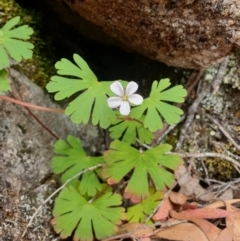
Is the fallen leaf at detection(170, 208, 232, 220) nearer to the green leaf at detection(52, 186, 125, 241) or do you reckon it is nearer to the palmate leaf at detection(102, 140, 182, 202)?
the palmate leaf at detection(102, 140, 182, 202)

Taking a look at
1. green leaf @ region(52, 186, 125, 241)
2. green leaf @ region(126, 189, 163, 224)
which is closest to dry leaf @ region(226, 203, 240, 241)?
green leaf @ region(126, 189, 163, 224)

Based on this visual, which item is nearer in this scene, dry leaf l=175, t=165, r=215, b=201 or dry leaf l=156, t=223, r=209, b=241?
dry leaf l=156, t=223, r=209, b=241

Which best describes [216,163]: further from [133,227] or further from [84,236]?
[84,236]

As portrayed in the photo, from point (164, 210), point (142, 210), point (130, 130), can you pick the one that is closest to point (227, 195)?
point (164, 210)

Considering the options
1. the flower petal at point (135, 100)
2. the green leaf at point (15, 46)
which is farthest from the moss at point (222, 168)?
the green leaf at point (15, 46)

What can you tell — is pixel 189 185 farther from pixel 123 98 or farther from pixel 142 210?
pixel 123 98

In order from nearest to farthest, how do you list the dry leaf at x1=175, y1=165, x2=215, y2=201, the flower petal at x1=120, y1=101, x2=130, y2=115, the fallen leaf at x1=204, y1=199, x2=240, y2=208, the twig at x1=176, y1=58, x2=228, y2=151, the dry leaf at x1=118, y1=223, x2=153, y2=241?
the flower petal at x1=120, y1=101, x2=130, y2=115 < the dry leaf at x1=118, y1=223, x2=153, y2=241 < the fallen leaf at x1=204, y1=199, x2=240, y2=208 < the dry leaf at x1=175, y1=165, x2=215, y2=201 < the twig at x1=176, y1=58, x2=228, y2=151
